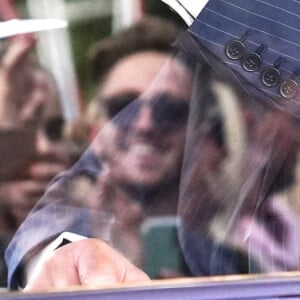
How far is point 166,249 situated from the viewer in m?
2.27

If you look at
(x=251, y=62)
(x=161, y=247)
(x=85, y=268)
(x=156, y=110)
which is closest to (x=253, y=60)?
(x=251, y=62)

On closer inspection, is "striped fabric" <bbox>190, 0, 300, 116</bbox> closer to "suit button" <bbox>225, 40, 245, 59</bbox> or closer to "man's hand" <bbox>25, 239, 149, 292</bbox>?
"suit button" <bbox>225, 40, 245, 59</bbox>

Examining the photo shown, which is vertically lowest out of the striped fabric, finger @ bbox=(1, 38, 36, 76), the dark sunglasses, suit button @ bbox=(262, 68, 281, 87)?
finger @ bbox=(1, 38, 36, 76)

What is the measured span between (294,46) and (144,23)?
32 cm

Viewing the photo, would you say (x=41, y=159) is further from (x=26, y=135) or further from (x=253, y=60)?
(x=253, y=60)

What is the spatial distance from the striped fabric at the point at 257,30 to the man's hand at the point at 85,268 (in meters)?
0.46

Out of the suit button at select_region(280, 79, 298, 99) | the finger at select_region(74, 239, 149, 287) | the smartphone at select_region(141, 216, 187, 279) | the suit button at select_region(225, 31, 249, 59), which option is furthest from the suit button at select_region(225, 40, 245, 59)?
the finger at select_region(74, 239, 149, 287)

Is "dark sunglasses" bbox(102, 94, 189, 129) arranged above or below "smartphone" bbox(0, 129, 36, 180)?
above

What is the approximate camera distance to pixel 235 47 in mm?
2287

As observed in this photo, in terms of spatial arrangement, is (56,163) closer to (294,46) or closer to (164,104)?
(164,104)

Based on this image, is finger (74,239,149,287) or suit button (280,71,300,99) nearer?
finger (74,239,149,287)

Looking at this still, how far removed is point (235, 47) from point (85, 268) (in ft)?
1.81

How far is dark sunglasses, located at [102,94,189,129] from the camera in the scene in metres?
2.27

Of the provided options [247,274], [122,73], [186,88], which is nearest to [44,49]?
[122,73]
